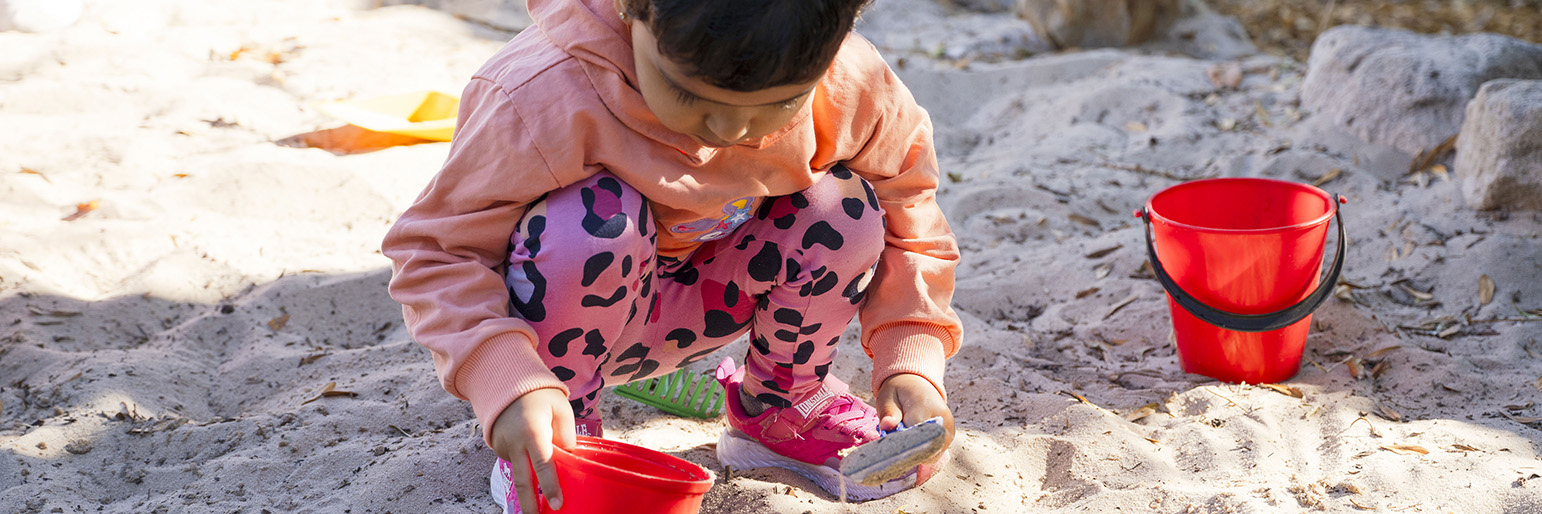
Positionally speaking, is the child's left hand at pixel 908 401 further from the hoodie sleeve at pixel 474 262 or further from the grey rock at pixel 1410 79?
the grey rock at pixel 1410 79

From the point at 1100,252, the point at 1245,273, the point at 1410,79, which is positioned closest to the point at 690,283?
the point at 1245,273

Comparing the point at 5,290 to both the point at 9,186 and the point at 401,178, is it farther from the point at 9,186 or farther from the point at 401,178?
the point at 401,178

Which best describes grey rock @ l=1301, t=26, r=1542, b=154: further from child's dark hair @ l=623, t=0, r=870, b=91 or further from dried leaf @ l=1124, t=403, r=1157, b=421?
child's dark hair @ l=623, t=0, r=870, b=91

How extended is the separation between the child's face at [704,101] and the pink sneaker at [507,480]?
0.47 m

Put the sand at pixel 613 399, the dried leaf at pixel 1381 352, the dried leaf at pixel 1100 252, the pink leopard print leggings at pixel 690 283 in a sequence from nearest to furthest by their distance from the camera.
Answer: the pink leopard print leggings at pixel 690 283, the sand at pixel 613 399, the dried leaf at pixel 1381 352, the dried leaf at pixel 1100 252

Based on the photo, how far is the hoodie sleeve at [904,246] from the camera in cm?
143

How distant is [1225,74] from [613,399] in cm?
261

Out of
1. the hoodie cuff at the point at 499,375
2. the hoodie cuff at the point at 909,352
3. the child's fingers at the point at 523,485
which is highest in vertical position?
the hoodie cuff at the point at 499,375

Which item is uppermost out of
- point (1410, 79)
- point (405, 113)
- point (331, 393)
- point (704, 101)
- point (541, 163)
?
point (704, 101)

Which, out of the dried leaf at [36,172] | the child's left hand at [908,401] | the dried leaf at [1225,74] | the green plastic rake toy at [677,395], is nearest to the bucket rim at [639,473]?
the child's left hand at [908,401]

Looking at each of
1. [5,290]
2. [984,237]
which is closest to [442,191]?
[5,290]

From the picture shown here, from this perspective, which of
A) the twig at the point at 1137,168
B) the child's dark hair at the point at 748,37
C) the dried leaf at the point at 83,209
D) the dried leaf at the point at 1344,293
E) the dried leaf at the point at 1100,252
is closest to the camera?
the child's dark hair at the point at 748,37

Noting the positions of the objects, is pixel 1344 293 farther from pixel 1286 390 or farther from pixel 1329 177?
pixel 1329 177

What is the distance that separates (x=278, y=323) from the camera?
82.8 inches
